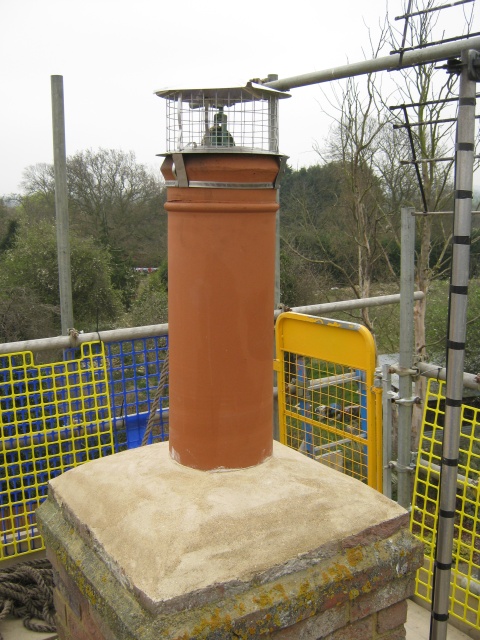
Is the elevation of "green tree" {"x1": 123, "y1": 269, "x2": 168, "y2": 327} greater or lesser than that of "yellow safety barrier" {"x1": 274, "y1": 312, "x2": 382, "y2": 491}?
lesser

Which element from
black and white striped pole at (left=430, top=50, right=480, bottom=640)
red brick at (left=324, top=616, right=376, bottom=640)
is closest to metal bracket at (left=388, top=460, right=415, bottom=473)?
black and white striped pole at (left=430, top=50, right=480, bottom=640)

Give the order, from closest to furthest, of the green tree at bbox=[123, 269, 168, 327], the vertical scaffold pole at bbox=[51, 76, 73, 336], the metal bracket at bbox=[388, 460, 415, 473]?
the metal bracket at bbox=[388, 460, 415, 473], the vertical scaffold pole at bbox=[51, 76, 73, 336], the green tree at bbox=[123, 269, 168, 327]

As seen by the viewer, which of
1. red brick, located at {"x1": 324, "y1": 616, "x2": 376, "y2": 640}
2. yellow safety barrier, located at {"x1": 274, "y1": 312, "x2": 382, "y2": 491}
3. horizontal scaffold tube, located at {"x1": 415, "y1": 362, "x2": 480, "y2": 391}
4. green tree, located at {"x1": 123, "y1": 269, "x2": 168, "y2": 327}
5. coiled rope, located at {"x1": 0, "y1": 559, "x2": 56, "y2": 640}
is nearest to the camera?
red brick, located at {"x1": 324, "y1": 616, "x2": 376, "y2": 640}

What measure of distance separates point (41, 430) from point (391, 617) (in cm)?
246

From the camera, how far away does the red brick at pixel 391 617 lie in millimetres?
2248

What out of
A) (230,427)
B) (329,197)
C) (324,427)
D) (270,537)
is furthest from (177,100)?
(329,197)

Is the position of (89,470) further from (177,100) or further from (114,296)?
(114,296)

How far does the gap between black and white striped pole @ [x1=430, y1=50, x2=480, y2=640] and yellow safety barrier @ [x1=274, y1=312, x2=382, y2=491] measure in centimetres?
122

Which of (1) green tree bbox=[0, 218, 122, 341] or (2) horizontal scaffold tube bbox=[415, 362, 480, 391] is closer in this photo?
(2) horizontal scaffold tube bbox=[415, 362, 480, 391]

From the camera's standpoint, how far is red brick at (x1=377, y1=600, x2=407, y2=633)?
225 cm

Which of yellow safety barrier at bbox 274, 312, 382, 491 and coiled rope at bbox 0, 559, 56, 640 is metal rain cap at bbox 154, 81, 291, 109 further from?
coiled rope at bbox 0, 559, 56, 640

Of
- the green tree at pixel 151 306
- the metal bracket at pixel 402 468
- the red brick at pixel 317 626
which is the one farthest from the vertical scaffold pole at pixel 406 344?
the green tree at pixel 151 306

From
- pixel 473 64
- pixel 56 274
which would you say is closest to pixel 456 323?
pixel 473 64

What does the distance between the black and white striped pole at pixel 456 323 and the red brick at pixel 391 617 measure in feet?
0.51
